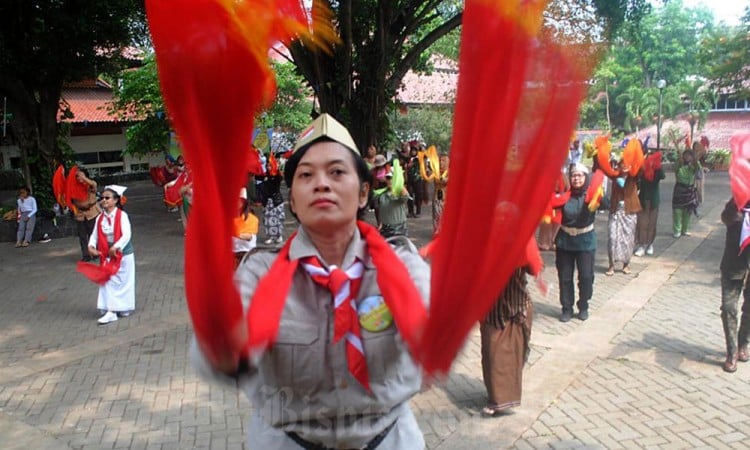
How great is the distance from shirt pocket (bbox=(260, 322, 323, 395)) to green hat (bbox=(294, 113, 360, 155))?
0.58m

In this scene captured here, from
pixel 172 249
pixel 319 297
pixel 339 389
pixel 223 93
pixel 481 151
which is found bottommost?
pixel 172 249

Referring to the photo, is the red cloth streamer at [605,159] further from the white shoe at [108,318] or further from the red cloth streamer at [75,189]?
the red cloth streamer at [75,189]

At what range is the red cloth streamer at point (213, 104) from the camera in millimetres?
1299

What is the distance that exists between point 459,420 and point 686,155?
27.5 ft

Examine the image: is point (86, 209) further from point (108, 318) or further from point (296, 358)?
point (296, 358)

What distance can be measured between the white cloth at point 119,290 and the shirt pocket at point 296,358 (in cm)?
630

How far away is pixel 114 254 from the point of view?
743cm

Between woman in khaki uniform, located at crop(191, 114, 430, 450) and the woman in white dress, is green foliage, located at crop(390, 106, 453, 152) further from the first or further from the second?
woman in khaki uniform, located at crop(191, 114, 430, 450)

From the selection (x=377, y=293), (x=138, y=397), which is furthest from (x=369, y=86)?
(x=377, y=293)

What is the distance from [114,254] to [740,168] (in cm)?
659

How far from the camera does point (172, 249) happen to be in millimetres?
12328

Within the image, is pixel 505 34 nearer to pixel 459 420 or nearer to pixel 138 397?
pixel 459 420

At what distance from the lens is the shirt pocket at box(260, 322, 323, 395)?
1.81m

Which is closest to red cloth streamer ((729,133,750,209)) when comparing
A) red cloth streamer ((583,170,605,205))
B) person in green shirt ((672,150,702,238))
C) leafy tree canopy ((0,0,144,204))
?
red cloth streamer ((583,170,605,205))
